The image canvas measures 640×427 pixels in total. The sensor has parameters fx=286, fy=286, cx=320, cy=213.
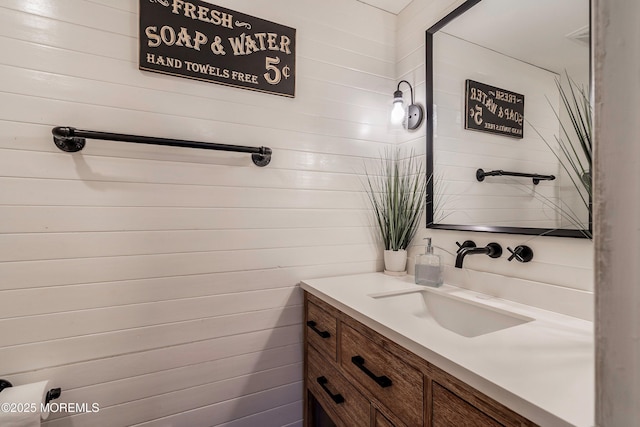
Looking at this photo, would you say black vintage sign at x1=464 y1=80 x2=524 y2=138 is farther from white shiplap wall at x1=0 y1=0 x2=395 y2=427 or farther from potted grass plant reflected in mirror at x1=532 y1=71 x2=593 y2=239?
white shiplap wall at x1=0 y1=0 x2=395 y2=427

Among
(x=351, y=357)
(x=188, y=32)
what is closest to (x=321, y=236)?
(x=351, y=357)

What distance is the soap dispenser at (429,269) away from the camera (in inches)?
47.3

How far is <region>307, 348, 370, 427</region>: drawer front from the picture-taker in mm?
893

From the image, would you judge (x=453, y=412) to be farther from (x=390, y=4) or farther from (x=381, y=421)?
(x=390, y=4)

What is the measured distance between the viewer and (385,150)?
1547mm

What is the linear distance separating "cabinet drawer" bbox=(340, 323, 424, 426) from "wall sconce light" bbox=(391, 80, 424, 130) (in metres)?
1.02

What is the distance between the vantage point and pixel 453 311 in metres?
1.08

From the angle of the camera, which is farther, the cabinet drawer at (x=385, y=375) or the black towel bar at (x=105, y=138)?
the black towel bar at (x=105, y=138)

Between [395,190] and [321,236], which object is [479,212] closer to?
[395,190]

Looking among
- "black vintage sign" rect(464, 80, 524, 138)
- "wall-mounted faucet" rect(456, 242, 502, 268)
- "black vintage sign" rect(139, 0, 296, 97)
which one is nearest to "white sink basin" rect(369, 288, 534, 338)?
"wall-mounted faucet" rect(456, 242, 502, 268)

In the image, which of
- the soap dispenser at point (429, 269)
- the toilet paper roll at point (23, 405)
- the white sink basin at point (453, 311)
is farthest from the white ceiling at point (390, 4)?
the toilet paper roll at point (23, 405)

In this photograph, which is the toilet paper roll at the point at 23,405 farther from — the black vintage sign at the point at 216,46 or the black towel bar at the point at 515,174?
the black towel bar at the point at 515,174

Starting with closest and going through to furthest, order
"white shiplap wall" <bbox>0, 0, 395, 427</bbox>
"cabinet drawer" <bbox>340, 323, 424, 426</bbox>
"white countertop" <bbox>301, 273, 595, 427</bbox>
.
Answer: "white countertop" <bbox>301, 273, 595, 427</bbox>
"cabinet drawer" <bbox>340, 323, 424, 426</bbox>
"white shiplap wall" <bbox>0, 0, 395, 427</bbox>

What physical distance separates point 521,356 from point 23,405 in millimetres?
1320
